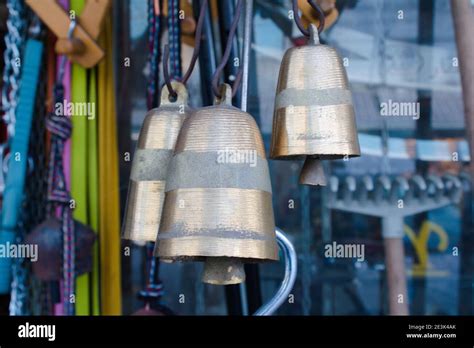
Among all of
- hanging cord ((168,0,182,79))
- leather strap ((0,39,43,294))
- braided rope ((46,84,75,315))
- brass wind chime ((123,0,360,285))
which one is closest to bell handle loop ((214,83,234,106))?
brass wind chime ((123,0,360,285))

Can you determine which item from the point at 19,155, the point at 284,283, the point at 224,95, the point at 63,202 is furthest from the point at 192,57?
the point at 19,155

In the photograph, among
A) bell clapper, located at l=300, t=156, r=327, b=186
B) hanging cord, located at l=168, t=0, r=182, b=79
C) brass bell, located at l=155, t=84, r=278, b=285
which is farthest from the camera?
hanging cord, located at l=168, t=0, r=182, b=79

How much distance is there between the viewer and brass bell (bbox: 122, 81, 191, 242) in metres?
0.79

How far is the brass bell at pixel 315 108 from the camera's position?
0.71 meters

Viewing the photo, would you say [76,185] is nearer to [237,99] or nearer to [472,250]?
[237,99]

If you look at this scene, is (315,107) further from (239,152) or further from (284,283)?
(284,283)

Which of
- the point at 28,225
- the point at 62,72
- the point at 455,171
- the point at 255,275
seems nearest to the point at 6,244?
the point at 28,225

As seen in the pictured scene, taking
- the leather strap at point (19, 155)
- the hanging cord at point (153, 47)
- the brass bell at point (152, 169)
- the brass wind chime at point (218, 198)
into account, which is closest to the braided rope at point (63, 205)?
the leather strap at point (19, 155)

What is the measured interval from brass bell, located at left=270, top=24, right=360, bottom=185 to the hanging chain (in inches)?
35.2

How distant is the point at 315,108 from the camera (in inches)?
28.2

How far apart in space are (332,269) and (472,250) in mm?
384

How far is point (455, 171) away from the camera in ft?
5.48

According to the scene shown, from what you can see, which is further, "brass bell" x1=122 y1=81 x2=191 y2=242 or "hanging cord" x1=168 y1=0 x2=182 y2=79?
"hanging cord" x1=168 y1=0 x2=182 y2=79

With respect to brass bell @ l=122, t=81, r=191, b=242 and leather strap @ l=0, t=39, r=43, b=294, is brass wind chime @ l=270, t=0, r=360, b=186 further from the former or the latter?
leather strap @ l=0, t=39, r=43, b=294
